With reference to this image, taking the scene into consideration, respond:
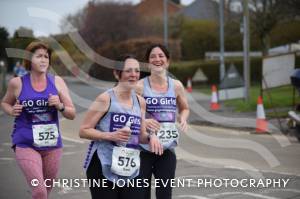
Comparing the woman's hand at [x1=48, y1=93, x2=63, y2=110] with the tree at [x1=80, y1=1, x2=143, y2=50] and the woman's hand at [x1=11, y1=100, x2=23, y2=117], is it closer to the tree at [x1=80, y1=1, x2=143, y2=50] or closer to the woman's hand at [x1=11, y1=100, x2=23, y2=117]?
the woman's hand at [x1=11, y1=100, x2=23, y2=117]

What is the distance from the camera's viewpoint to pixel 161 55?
5645mm

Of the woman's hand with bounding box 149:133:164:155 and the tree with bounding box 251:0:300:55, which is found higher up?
the tree with bounding box 251:0:300:55

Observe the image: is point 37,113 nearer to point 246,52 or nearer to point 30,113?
point 30,113

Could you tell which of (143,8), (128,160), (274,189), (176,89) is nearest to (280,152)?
(274,189)

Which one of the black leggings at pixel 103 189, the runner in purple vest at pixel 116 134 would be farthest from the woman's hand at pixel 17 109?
the black leggings at pixel 103 189

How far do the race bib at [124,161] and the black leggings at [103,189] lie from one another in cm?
12

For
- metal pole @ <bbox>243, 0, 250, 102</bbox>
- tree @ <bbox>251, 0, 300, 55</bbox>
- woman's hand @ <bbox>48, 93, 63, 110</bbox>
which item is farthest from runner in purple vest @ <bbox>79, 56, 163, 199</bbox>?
tree @ <bbox>251, 0, 300, 55</bbox>

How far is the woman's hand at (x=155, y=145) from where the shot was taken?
507cm

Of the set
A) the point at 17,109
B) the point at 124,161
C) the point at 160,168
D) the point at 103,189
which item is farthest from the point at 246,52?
the point at 103,189

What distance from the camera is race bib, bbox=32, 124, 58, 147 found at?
5.36 metres

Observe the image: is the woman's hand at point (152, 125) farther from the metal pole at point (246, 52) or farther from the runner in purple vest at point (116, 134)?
the metal pole at point (246, 52)

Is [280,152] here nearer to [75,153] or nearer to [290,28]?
[75,153]

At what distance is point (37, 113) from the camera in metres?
5.40

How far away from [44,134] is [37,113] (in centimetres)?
21
